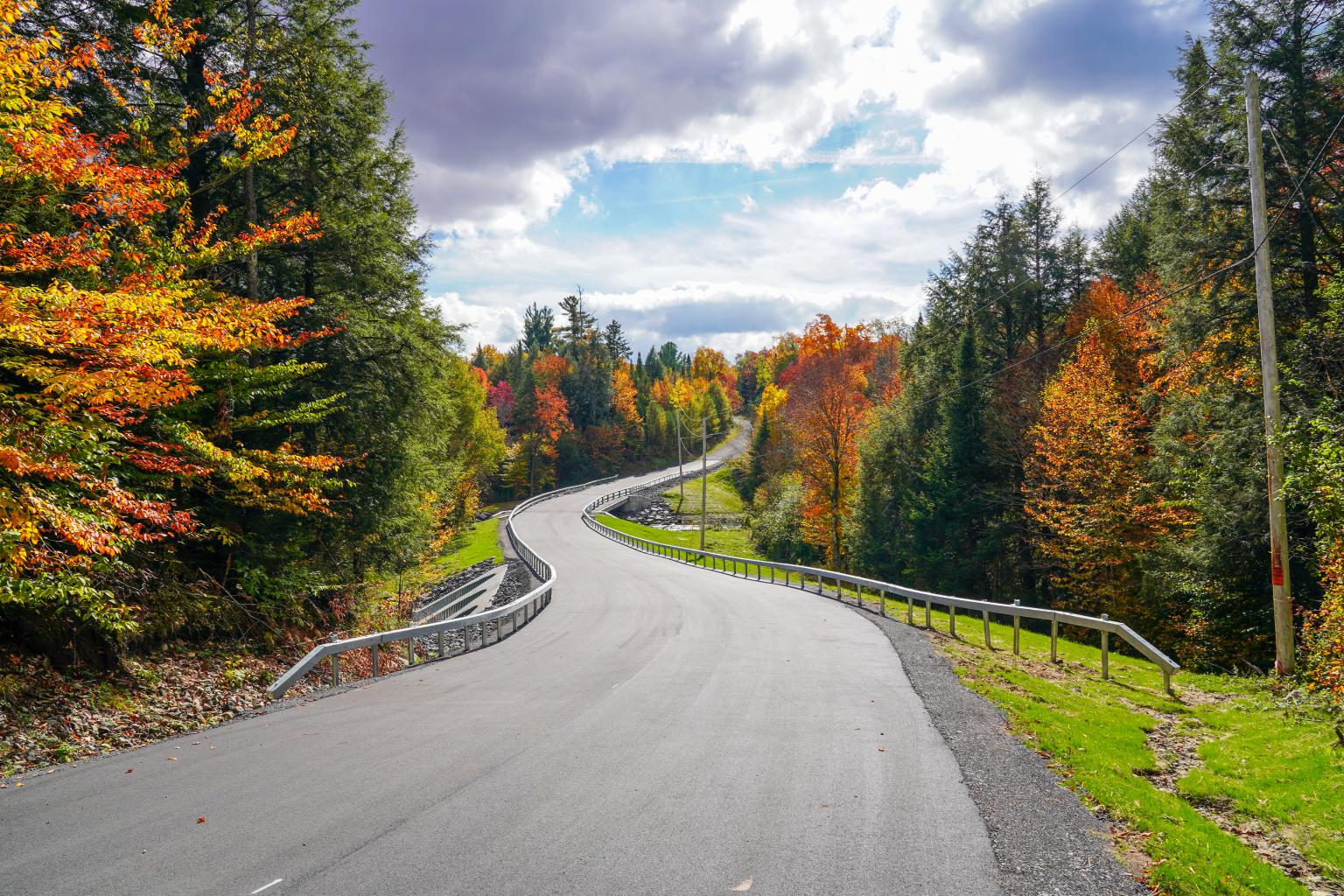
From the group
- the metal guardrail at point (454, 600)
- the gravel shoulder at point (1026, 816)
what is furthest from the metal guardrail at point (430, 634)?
the gravel shoulder at point (1026, 816)

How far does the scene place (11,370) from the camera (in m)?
8.68

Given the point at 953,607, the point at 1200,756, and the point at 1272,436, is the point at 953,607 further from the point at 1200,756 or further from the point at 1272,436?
the point at 1200,756

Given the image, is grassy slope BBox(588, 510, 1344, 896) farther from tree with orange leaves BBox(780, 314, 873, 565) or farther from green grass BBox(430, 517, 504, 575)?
green grass BBox(430, 517, 504, 575)

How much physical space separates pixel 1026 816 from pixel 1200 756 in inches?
179

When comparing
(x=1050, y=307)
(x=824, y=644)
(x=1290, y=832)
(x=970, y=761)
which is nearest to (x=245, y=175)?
(x=824, y=644)

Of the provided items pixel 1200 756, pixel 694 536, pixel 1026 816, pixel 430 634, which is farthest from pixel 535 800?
pixel 694 536

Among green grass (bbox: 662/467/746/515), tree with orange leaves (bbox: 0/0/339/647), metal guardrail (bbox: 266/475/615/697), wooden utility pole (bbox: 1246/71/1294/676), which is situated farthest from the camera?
green grass (bbox: 662/467/746/515)

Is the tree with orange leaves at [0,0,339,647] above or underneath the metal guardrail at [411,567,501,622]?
above

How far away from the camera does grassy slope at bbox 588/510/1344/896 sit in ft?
17.4

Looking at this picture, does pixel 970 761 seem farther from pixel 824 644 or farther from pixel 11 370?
pixel 11 370

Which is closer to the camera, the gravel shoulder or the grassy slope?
the gravel shoulder

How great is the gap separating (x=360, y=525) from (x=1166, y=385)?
2481 cm

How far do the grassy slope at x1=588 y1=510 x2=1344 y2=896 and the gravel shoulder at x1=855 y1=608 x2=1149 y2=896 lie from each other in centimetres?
25

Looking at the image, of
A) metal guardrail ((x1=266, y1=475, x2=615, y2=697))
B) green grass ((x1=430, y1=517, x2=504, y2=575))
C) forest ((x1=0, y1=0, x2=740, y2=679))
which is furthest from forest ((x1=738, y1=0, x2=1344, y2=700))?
green grass ((x1=430, y1=517, x2=504, y2=575))
